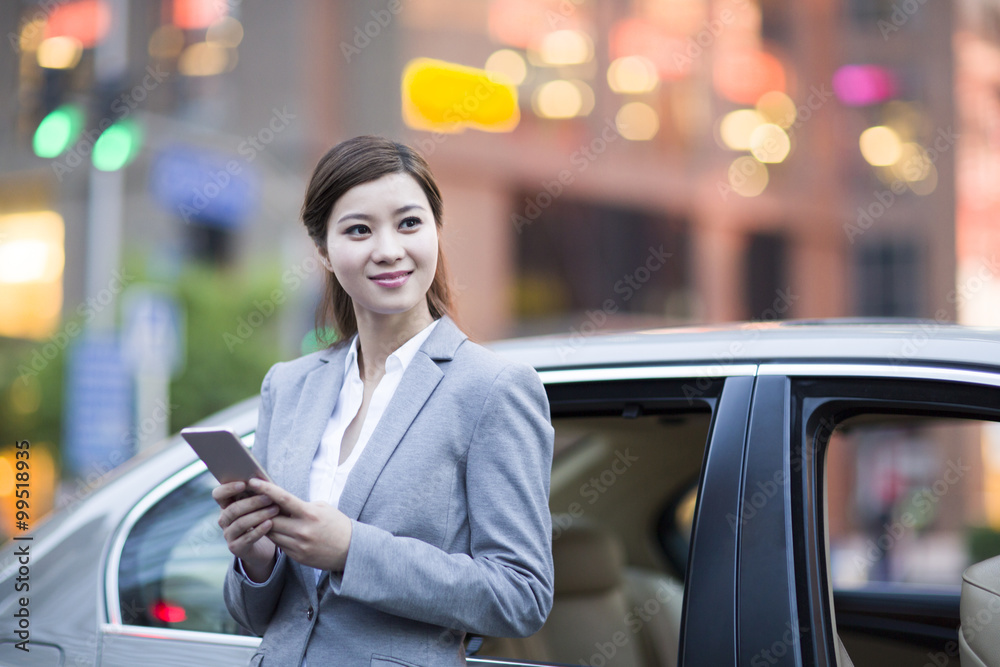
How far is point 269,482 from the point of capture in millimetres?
1417

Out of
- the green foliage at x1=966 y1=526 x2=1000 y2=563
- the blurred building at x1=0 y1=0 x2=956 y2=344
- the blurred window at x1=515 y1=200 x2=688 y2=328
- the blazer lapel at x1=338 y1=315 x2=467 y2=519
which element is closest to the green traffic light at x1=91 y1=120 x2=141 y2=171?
the blurred building at x1=0 y1=0 x2=956 y2=344

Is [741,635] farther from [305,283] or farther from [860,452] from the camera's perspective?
[860,452]

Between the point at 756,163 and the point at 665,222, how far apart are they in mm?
4363

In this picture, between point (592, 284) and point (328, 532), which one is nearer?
point (328, 532)

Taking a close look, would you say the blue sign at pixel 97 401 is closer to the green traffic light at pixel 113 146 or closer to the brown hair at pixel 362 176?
the green traffic light at pixel 113 146

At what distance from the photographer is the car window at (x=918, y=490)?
17656mm

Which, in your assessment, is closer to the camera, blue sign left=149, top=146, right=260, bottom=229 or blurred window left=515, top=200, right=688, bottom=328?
blue sign left=149, top=146, right=260, bottom=229

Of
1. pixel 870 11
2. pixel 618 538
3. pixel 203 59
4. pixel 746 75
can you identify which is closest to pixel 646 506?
pixel 618 538

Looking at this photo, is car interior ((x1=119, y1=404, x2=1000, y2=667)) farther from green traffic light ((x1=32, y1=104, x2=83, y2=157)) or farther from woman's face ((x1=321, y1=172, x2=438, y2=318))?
green traffic light ((x1=32, y1=104, x2=83, y2=157))

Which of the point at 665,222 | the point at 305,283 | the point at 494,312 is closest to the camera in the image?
the point at 305,283

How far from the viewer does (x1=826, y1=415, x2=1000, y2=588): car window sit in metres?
17.7

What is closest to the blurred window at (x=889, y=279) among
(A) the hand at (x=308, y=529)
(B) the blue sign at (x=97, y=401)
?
(B) the blue sign at (x=97, y=401)

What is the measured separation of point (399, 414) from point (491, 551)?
0.28 m

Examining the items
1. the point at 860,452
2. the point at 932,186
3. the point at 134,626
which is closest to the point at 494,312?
the point at 860,452
